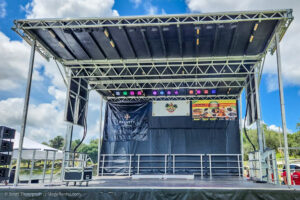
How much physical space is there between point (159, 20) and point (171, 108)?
648 cm

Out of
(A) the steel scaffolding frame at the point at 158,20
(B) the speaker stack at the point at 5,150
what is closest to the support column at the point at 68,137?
(B) the speaker stack at the point at 5,150

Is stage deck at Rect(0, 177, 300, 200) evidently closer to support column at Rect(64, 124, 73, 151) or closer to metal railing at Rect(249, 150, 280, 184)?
metal railing at Rect(249, 150, 280, 184)

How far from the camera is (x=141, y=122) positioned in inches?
509

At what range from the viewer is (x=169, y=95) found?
42.5ft

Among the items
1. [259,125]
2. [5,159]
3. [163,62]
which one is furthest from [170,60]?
[5,159]

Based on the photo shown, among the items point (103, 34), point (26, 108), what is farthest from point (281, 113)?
point (26, 108)

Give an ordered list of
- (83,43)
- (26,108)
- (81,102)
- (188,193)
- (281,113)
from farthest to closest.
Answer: (81,102), (83,43), (26,108), (281,113), (188,193)

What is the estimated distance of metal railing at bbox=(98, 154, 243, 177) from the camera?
39.3ft

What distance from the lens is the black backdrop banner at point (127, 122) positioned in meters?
12.8

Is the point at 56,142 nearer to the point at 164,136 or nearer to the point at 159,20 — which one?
the point at 164,136

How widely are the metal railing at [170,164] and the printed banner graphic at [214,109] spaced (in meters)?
2.05

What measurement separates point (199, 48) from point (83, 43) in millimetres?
4329

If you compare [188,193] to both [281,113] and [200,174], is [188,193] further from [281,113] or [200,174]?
[200,174]

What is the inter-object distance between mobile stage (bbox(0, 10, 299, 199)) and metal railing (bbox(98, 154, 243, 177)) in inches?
2.0
